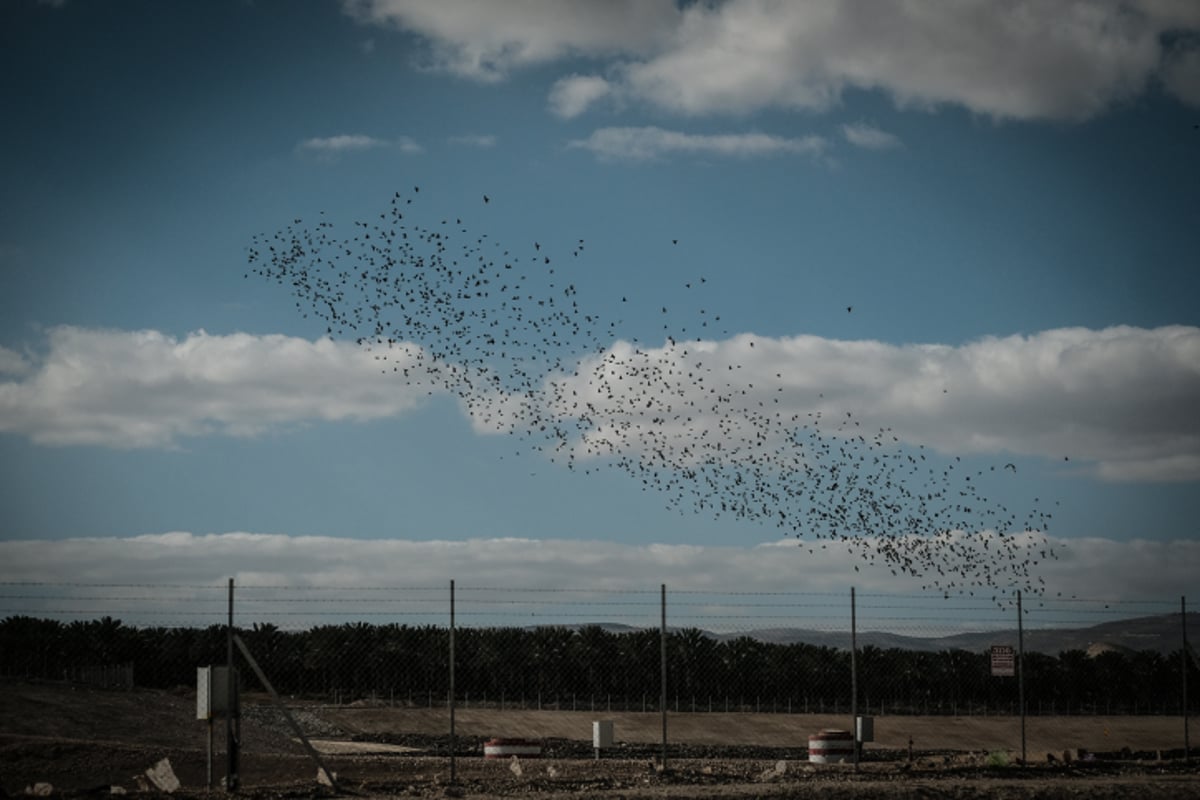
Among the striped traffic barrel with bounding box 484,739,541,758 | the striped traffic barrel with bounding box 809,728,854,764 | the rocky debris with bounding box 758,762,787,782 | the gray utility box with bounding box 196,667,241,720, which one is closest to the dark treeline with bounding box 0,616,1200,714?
the striped traffic barrel with bounding box 484,739,541,758

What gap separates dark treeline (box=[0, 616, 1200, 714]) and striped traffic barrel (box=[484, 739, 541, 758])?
3650cm

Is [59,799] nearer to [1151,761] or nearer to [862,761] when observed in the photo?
[862,761]

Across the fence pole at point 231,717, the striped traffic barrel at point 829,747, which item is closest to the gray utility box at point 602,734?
the striped traffic barrel at point 829,747

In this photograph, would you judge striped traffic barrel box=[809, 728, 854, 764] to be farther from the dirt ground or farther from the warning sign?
the warning sign

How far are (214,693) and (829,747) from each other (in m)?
12.1

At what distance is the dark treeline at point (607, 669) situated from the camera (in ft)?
218

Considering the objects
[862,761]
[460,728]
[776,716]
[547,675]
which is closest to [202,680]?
[862,761]

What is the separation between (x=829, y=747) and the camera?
26141 millimetres

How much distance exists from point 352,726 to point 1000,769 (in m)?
29.7

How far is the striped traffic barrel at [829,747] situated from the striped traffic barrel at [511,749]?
5.38 m

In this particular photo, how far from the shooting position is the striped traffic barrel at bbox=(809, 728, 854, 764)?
26.0 meters

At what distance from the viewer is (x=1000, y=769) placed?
81.6 feet

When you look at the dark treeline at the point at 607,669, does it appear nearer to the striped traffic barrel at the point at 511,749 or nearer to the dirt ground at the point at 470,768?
the dirt ground at the point at 470,768

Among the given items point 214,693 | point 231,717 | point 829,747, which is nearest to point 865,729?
point 829,747
